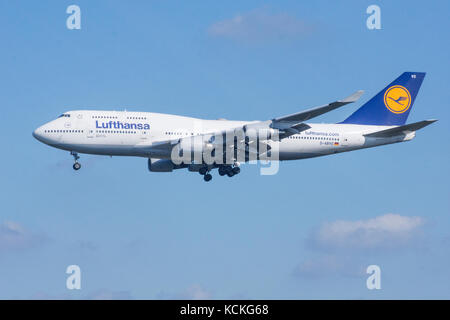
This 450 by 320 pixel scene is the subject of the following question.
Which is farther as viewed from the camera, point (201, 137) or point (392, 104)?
point (392, 104)

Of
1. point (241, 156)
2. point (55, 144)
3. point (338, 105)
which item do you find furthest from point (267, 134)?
point (55, 144)

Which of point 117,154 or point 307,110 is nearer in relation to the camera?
point 307,110

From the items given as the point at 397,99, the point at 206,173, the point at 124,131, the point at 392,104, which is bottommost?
the point at 206,173

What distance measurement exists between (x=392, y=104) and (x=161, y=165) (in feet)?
67.1

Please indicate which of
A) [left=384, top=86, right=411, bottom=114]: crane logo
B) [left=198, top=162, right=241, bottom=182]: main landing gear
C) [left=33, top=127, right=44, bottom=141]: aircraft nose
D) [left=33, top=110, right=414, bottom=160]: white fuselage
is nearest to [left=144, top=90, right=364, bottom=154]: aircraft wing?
[left=33, top=110, right=414, bottom=160]: white fuselage

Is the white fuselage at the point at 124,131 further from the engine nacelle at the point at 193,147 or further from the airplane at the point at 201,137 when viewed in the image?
the engine nacelle at the point at 193,147

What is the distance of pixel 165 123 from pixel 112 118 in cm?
412

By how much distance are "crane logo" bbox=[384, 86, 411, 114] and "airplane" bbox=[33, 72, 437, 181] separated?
10.3 ft

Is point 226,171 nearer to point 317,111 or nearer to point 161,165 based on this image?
point 161,165

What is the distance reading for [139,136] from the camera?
6112 cm

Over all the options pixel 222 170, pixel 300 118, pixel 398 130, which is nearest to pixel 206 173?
pixel 222 170

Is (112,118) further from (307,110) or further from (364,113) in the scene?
(364,113)

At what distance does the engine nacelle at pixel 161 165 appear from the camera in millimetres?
66000

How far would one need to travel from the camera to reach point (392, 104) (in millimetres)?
69625
